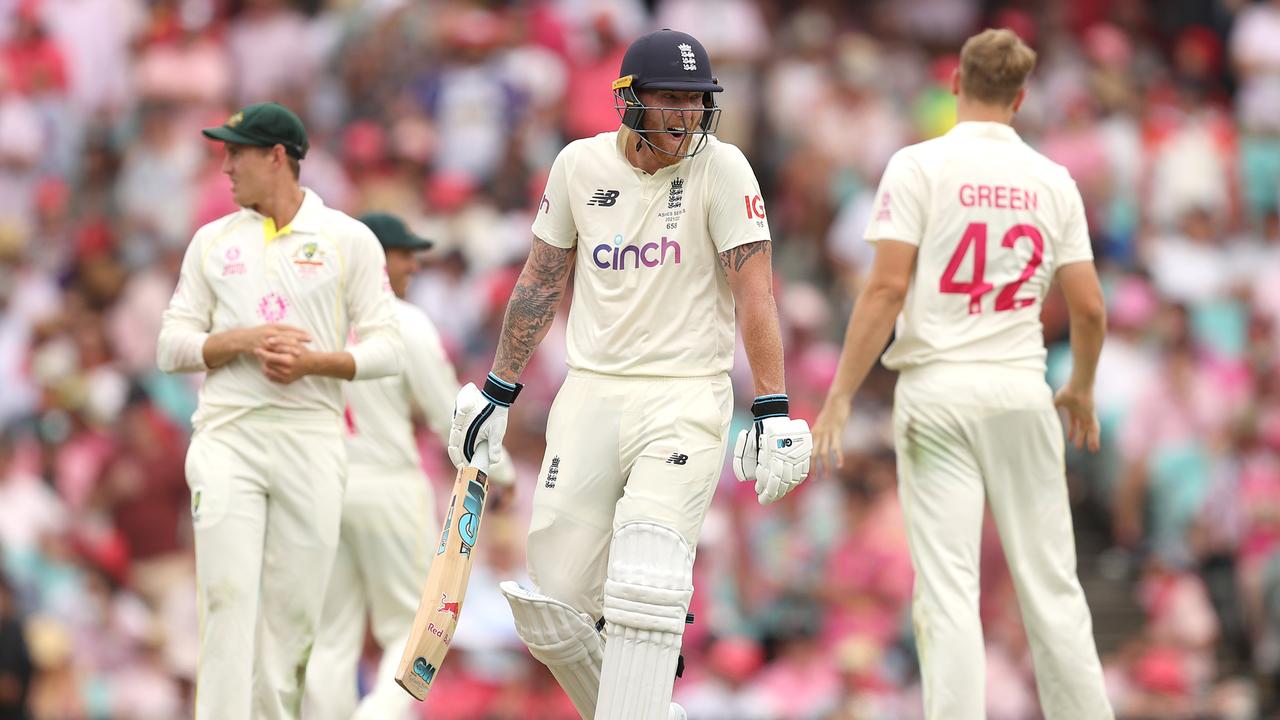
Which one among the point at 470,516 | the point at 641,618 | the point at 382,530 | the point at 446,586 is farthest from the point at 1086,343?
the point at 382,530

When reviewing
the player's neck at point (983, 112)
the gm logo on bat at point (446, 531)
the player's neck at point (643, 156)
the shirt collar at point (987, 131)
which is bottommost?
the gm logo on bat at point (446, 531)

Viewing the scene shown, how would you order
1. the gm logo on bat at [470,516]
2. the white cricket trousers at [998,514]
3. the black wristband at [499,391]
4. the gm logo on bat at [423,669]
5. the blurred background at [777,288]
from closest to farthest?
the gm logo on bat at [423,669] → the gm logo on bat at [470,516] → the black wristband at [499,391] → the white cricket trousers at [998,514] → the blurred background at [777,288]

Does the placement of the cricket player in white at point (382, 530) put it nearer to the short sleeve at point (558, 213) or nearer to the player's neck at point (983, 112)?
the short sleeve at point (558, 213)

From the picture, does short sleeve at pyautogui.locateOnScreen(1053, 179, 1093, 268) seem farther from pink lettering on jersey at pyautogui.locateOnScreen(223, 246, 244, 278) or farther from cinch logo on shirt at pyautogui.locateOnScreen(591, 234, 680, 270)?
pink lettering on jersey at pyautogui.locateOnScreen(223, 246, 244, 278)

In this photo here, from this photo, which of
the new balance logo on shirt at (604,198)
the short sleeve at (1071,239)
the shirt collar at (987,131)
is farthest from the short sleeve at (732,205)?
the short sleeve at (1071,239)

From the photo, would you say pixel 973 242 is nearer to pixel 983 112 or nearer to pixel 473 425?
pixel 983 112

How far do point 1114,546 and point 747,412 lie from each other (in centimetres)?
313

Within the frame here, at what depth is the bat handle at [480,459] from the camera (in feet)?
25.5

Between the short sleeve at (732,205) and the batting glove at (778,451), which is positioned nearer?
the batting glove at (778,451)

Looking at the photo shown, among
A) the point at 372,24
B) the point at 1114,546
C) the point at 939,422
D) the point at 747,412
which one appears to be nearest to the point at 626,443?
the point at 939,422

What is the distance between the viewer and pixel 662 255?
24.7ft

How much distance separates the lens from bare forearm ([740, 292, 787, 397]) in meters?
7.39

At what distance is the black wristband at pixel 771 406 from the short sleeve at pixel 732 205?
1.98 ft

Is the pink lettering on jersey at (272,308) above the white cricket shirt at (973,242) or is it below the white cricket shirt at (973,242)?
below
